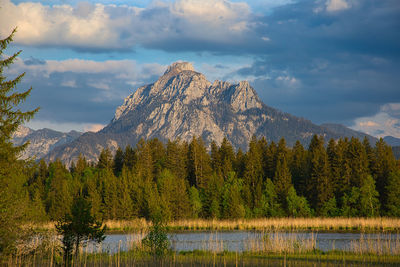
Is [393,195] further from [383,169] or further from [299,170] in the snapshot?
[299,170]

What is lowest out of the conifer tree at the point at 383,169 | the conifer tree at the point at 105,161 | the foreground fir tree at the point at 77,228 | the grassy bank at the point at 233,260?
the grassy bank at the point at 233,260

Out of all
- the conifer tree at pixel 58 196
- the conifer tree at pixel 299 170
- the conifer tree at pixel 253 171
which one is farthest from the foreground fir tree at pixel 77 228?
the conifer tree at pixel 299 170

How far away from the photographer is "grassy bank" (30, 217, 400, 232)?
57562 millimetres

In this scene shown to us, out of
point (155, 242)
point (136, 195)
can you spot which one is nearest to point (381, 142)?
point (136, 195)

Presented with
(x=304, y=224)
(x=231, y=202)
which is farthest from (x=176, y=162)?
(x=304, y=224)

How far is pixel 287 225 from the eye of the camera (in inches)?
2557

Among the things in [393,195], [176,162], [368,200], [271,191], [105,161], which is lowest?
[368,200]

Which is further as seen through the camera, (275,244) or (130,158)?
(130,158)

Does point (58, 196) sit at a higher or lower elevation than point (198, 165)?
lower

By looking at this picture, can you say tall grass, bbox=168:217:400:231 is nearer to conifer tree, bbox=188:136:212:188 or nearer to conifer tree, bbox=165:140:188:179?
conifer tree, bbox=188:136:212:188

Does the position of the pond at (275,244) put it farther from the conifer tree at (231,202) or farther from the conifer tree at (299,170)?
the conifer tree at (299,170)

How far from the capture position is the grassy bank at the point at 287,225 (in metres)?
57.6

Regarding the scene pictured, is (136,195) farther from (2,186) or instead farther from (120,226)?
(2,186)

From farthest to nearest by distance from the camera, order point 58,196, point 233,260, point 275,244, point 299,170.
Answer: point 299,170, point 58,196, point 275,244, point 233,260
